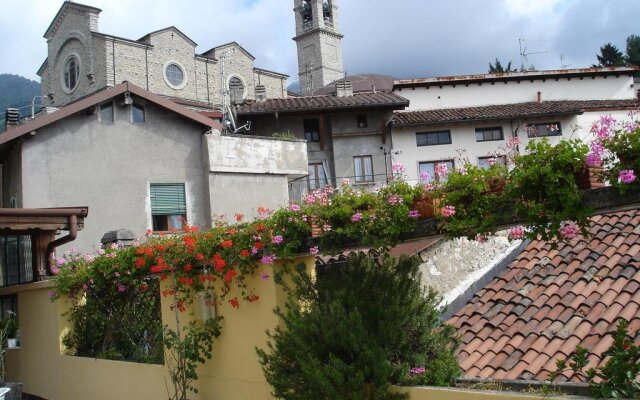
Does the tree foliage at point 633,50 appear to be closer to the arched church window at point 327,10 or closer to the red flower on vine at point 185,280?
the arched church window at point 327,10

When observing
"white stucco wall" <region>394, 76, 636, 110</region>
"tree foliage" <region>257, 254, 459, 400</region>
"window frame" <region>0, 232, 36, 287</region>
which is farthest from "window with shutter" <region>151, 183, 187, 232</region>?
"white stucco wall" <region>394, 76, 636, 110</region>

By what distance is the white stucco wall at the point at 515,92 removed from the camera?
3391 cm

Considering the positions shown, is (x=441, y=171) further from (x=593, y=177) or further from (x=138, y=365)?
(x=138, y=365)

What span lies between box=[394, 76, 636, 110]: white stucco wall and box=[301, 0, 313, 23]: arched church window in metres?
42.9

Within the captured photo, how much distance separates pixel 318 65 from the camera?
73125mm

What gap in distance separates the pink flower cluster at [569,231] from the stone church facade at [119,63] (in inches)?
1489

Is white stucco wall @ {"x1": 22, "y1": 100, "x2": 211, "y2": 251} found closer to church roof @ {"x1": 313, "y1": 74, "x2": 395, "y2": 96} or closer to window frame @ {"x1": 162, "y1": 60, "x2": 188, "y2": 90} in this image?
window frame @ {"x1": 162, "y1": 60, "x2": 188, "y2": 90}

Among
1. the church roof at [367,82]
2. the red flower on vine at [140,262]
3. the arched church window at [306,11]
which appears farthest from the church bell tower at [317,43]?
→ the red flower on vine at [140,262]

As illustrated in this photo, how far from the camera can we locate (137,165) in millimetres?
20688

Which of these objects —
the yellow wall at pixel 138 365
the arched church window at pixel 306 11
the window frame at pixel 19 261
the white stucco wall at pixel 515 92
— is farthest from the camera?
the arched church window at pixel 306 11

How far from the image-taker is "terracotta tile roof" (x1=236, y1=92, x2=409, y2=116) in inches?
1166

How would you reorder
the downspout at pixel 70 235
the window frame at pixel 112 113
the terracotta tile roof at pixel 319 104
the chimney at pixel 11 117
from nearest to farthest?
1. the downspout at pixel 70 235
2. the window frame at pixel 112 113
3. the chimney at pixel 11 117
4. the terracotta tile roof at pixel 319 104

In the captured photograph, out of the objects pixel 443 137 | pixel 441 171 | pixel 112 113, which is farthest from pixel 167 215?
pixel 441 171

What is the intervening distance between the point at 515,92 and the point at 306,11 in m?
44.7
